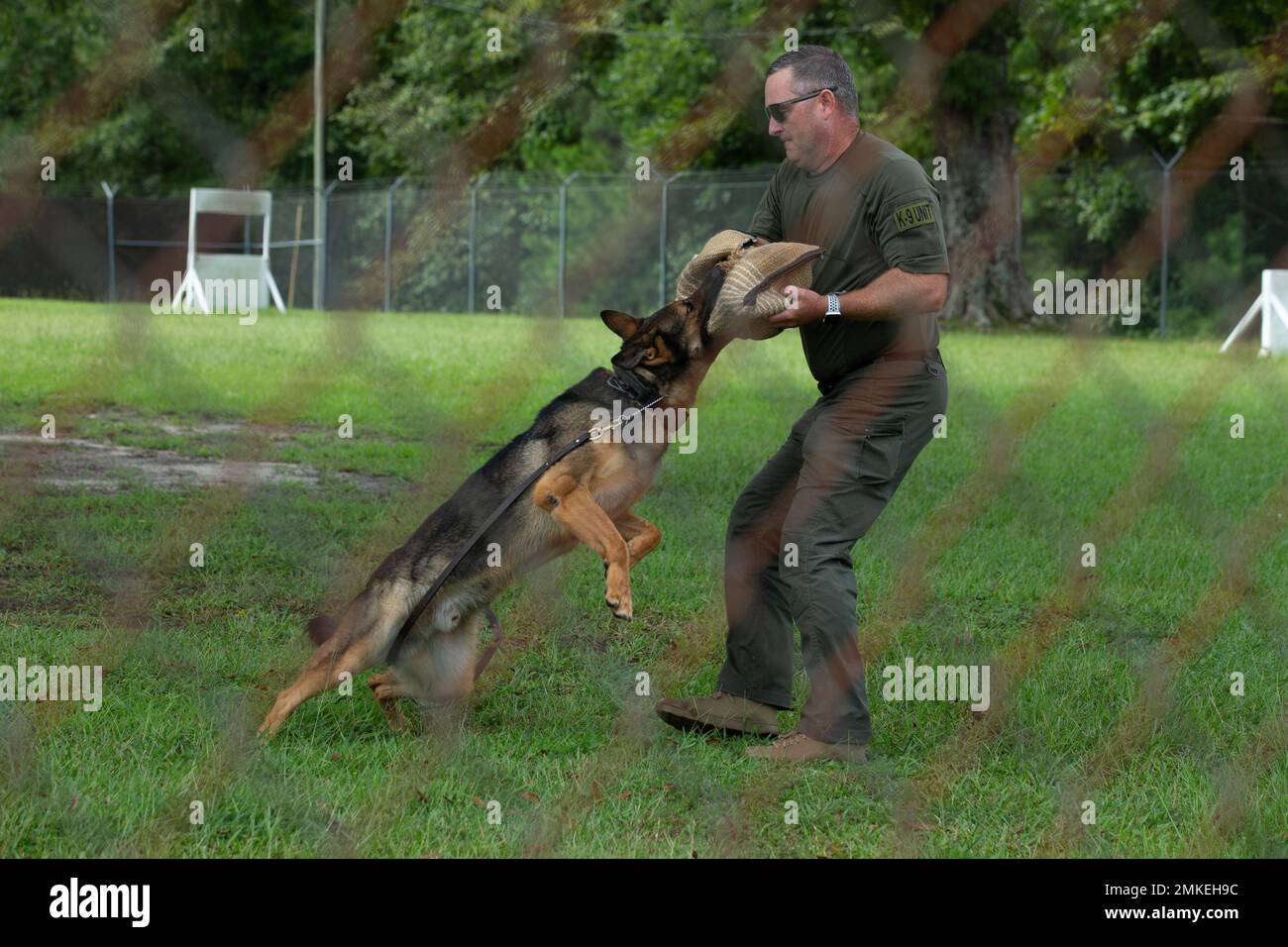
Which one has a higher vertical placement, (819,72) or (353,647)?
(819,72)

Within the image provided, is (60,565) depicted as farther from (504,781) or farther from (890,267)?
(890,267)

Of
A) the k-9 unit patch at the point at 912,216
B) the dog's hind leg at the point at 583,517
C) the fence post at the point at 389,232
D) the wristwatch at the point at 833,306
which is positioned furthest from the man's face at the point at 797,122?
the fence post at the point at 389,232

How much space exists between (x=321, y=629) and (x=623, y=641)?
1401mm

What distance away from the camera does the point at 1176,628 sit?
549 cm

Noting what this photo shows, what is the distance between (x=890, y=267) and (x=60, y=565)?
382 centimetres

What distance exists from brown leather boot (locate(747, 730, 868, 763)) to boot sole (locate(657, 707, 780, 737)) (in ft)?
0.72

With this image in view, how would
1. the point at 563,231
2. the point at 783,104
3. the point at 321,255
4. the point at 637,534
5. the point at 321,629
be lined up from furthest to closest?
the point at 321,255 < the point at 563,231 < the point at 637,534 < the point at 321,629 < the point at 783,104

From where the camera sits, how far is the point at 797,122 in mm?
4059

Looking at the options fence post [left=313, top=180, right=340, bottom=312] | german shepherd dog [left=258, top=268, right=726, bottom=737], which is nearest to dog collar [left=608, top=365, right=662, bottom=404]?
german shepherd dog [left=258, top=268, right=726, bottom=737]

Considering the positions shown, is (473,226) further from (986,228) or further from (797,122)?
(797,122)

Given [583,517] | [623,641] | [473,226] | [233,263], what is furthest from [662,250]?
[583,517]

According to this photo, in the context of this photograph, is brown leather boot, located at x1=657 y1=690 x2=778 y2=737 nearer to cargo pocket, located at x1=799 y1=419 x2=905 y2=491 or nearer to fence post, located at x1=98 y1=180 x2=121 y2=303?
cargo pocket, located at x1=799 y1=419 x2=905 y2=491

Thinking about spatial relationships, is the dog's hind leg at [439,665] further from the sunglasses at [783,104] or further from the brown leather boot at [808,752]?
the sunglasses at [783,104]
